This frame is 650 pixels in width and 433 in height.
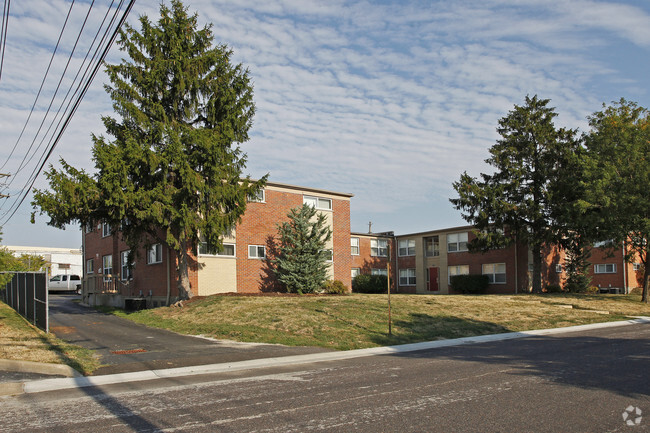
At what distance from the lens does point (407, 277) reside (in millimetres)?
48625

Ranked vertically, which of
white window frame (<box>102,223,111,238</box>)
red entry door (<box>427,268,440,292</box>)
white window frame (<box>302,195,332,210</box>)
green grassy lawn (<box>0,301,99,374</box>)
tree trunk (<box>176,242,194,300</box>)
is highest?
white window frame (<box>302,195,332,210</box>)

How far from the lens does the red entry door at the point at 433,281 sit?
151 feet

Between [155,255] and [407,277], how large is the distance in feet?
89.1

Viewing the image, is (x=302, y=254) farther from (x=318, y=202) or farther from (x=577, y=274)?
(x=577, y=274)

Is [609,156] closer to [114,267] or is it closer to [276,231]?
[276,231]

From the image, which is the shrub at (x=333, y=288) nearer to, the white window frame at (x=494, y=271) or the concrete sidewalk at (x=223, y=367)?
the concrete sidewalk at (x=223, y=367)

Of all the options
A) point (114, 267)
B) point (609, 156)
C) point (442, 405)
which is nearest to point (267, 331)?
point (442, 405)

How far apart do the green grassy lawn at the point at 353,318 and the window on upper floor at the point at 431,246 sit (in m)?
18.7

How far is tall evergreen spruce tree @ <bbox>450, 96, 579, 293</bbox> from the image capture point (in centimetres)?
3431

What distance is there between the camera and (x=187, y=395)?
26.9ft

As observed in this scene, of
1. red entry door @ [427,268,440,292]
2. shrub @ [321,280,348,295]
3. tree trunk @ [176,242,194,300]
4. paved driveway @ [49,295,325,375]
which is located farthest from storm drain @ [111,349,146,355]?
red entry door @ [427,268,440,292]

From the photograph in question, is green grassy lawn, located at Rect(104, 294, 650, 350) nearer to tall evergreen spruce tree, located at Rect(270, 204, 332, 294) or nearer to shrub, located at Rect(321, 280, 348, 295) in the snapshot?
tall evergreen spruce tree, located at Rect(270, 204, 332, 294)

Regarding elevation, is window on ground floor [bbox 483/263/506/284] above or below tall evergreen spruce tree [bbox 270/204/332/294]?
below

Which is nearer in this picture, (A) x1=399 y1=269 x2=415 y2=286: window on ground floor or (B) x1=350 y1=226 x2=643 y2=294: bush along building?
(B) x1=350 y1=226 x2=643 y2=294: bush along building
